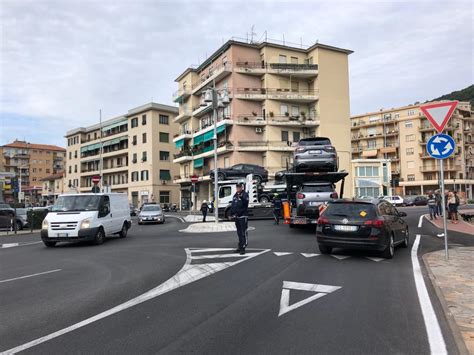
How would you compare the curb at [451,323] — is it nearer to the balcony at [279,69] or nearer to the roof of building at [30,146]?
the balcony at [279,69]

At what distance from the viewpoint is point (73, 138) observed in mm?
87312

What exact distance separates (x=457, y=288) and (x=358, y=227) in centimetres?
312

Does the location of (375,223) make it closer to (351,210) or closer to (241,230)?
(351,210)

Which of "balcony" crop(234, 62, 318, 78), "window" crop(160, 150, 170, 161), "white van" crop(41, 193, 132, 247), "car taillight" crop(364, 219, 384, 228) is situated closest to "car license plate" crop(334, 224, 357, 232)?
"car taillight" crop(364, 219, 384, 228)

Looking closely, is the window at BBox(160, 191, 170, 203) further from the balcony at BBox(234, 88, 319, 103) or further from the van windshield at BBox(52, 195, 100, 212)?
the van windshield at BBox(52, 195, 100, 212)

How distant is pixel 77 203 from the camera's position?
559 inches

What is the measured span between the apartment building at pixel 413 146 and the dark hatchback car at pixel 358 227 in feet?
228

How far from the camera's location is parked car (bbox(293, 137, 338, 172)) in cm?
1684

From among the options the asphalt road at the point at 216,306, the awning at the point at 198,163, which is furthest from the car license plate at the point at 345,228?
the awning at the point at 198,163

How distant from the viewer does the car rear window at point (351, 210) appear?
9523mm

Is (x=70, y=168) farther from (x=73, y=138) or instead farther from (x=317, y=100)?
(x=317, y=100)

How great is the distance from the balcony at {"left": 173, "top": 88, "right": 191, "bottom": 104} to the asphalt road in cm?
5068

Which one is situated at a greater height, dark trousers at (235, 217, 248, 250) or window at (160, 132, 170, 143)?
window at (160, 132, 170, 143)

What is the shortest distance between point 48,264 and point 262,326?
714 centimetres
